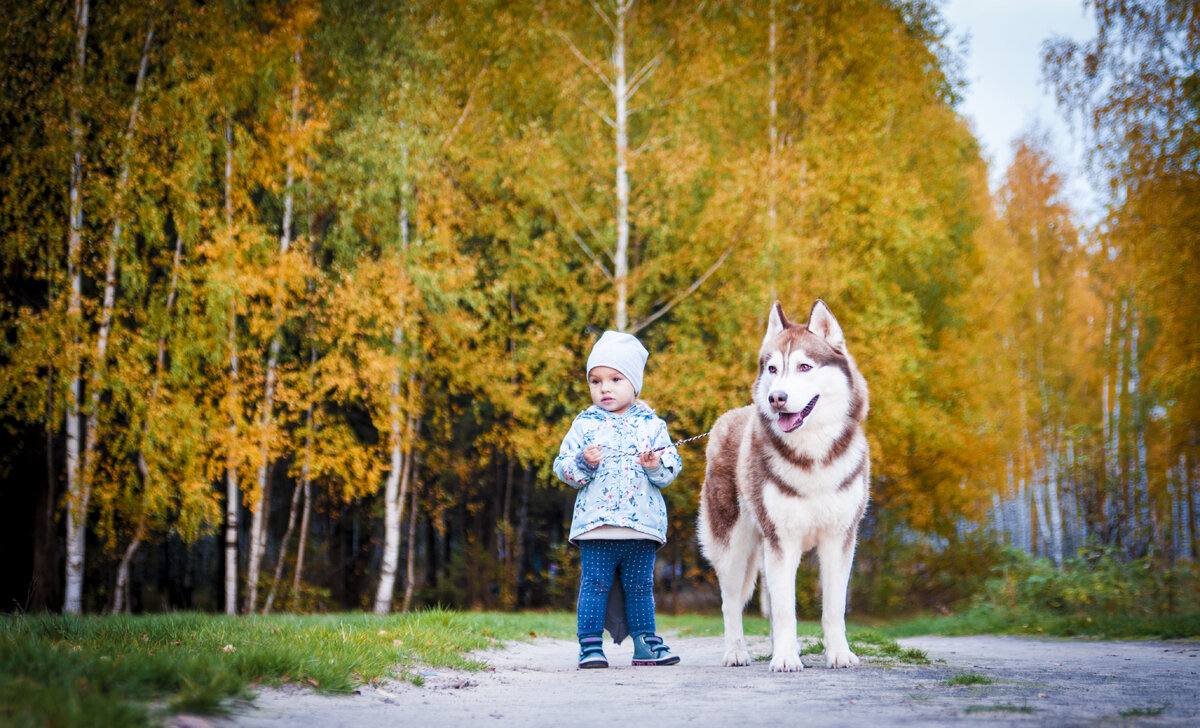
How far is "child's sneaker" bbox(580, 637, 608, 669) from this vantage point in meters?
5.59

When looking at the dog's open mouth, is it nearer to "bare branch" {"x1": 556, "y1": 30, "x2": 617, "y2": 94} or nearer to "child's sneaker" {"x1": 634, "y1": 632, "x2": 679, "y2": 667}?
"child's sneaker" {"x1": 634, "y1": 632, "x2": 679, "y2": 667}

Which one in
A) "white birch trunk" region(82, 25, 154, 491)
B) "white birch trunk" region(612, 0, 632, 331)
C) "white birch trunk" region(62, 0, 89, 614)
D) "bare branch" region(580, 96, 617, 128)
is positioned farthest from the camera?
"bare branch" region(580, 96, 617, 128)

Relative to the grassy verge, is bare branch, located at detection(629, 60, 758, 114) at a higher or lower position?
higher

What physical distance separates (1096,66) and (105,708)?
49.1 feet

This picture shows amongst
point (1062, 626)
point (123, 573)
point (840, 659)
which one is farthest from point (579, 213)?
point (840, 659)

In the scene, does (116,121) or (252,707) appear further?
(116,121)

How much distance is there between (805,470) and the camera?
18.0 feet

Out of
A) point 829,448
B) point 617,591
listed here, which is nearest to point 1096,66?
point 829,448

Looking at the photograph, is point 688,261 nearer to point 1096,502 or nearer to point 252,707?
point 1096,502

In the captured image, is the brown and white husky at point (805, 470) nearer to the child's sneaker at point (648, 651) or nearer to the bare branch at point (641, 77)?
the child's sneaker at point (648, 651)

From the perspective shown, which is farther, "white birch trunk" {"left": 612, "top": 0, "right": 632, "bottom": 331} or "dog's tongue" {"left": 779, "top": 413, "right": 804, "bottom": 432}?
"white birch trunk" {"left": 612, "top": 0, "right": 632, "bottom": 331}

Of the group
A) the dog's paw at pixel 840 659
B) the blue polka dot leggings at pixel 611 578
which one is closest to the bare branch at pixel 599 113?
the blue polka dot leggings at pixel 611 578

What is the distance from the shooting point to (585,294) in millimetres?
15773

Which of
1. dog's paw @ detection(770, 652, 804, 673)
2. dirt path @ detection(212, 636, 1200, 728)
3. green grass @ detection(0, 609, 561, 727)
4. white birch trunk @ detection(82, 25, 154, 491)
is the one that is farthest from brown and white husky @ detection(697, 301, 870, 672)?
white birch trunk @ detection(82, 25, 154, 491)
